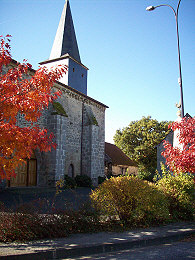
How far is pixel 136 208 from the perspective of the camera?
5832 mm

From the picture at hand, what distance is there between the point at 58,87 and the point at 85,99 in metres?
3.66

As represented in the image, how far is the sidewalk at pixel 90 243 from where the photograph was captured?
12.8 feet

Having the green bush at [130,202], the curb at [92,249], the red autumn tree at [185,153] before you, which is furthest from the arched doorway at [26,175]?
the curb at [92,249]

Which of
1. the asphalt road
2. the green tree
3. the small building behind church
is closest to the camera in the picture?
the asphalt road

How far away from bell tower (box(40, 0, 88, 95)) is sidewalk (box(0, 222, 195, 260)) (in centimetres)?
1832

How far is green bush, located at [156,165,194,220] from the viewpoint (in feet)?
21.9

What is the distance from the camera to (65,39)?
23.5 m

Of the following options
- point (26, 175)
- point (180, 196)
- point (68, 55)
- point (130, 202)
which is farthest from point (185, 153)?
point (68, 55)

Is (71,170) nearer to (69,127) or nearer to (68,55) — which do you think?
(69,127)

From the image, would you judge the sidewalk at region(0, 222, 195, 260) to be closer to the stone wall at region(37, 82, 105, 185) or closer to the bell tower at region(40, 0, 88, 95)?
the stone wall at region(37, 82, 105, 185)

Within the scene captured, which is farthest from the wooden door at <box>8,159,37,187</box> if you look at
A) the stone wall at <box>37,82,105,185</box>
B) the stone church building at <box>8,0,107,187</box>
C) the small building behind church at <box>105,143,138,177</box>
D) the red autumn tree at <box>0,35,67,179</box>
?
the small building behind church at <box>105,143,138,177</box>

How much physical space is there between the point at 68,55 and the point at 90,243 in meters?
19.9

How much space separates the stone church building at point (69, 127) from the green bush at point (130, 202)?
8.80 metres

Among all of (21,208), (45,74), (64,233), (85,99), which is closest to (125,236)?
(64,233)
